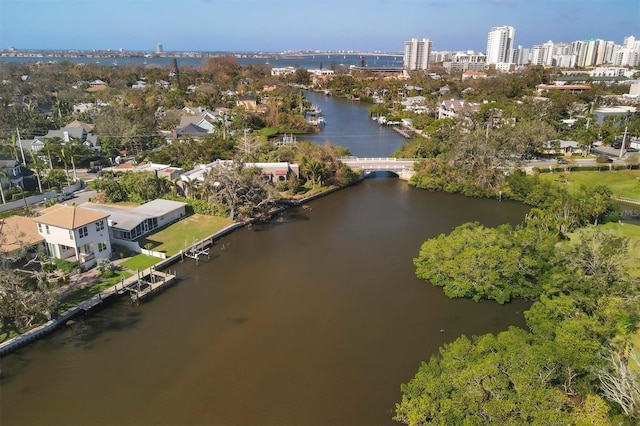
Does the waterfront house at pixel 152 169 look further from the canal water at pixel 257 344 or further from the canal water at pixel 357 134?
the canal water at pixel 357 134

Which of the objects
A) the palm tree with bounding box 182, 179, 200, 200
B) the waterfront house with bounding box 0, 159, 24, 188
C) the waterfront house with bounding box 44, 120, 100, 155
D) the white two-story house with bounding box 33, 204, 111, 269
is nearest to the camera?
the white two-story house with bounding box 33, 204, 111, 269

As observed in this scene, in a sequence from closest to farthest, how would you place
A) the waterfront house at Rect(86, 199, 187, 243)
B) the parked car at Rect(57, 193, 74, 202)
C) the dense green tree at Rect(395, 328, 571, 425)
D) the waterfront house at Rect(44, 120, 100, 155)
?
1. the dense green tree at Rect(395, 328, 571, 425)
2. the waterfront house at Rect(86, 199, 187, 243)
3. the parked car at Rect(57, 193, 74, 202)
4. the waterfront house at Rect(44, 120, 100, 155)

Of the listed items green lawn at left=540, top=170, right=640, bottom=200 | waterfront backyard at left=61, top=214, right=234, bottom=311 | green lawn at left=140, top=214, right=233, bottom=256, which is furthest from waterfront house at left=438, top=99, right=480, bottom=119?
waterfront backyard at left=61, top=214, right=234, bottom=311

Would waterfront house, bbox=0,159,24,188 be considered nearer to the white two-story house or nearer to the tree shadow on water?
the white two-story house

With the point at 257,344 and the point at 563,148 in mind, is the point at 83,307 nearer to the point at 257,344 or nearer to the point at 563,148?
the point at 257,344

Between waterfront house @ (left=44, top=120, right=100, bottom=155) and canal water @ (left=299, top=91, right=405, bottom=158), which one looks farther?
canal water @ (left=299, top=91, right=405, bottom=158)
